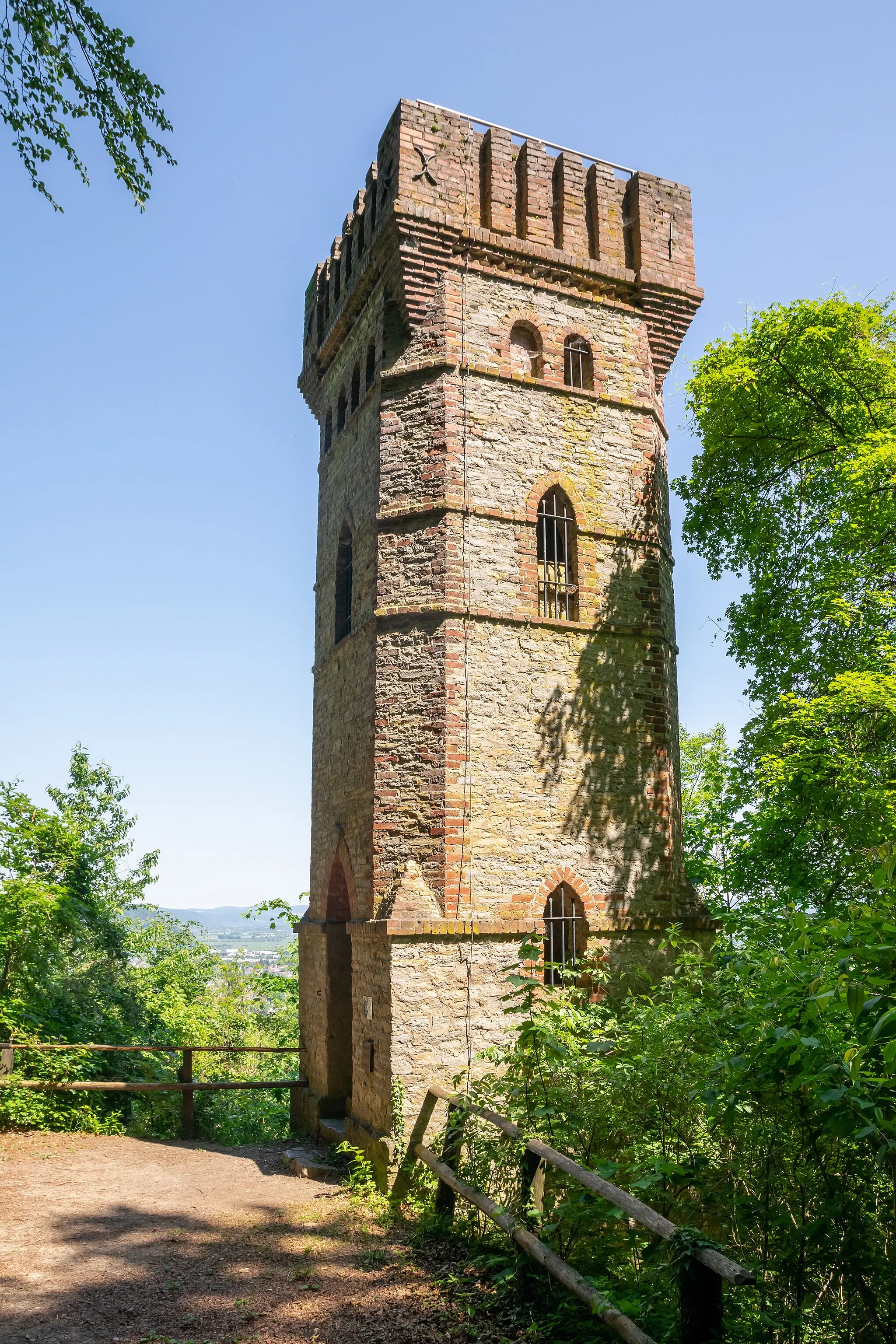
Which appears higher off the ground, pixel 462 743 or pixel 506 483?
pixel 506 483

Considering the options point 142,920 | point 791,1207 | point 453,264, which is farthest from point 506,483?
point 142,920

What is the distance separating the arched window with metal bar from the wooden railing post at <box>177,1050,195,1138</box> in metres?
7.71

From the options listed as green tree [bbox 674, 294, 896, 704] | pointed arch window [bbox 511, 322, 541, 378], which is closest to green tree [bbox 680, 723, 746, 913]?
green tree [bbox 674, 294, 896, 704]

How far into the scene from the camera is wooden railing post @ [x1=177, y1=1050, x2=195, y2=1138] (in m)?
12.5

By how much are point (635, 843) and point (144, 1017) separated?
11.1 metres

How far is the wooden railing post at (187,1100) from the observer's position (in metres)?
12.5

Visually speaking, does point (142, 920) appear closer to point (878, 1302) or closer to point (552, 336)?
point (552, 336)

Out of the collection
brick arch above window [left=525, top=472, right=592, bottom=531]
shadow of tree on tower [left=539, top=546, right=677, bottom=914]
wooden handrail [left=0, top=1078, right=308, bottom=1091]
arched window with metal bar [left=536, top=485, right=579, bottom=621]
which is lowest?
wooden handrail [left=0, top=1078, right=308, bottom=1091]

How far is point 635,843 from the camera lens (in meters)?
10.7

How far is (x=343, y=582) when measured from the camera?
12844 millimetres

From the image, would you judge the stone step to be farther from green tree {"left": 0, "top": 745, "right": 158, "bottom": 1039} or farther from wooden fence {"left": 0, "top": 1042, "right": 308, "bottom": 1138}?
green tree {"left": 0, "top": 745, "right": 158, "bottom": 1039}

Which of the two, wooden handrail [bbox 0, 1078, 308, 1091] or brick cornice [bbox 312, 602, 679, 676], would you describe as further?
wooden handrail [bbox 0, 1078, 308, 1091]

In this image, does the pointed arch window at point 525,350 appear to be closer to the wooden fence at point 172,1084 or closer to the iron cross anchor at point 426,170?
the iron cross anchor at point 426,170

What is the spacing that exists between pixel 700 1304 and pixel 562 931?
628 centimetres
